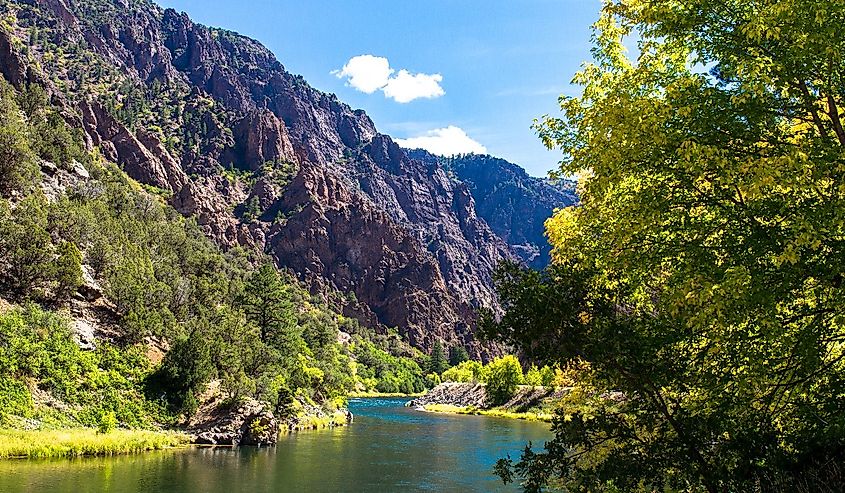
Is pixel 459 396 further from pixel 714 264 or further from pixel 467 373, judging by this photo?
pixel 714 264

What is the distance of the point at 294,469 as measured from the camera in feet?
111

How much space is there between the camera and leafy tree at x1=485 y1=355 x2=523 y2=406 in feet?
323

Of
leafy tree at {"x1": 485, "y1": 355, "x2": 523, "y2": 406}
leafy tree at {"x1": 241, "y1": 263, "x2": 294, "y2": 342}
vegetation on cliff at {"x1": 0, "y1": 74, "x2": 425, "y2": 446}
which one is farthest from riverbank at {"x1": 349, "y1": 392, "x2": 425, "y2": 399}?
leafy tree at {"x1": 241, "y1": 263, "x2": 294, "y2": 342}

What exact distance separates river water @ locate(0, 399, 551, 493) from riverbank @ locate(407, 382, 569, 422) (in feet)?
93.1

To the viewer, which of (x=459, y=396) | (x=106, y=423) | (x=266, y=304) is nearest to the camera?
(x=106, y=423)

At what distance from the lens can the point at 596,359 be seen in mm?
10633

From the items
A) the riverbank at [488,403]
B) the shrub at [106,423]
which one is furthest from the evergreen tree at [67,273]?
the riverbank at [488,403]

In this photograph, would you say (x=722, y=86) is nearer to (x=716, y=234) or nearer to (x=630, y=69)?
(x=716, y=234)

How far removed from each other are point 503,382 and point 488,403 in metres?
4.11

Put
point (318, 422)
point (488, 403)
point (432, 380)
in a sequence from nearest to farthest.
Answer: point (318, 422) → point (488, 403) → point (432, 380)

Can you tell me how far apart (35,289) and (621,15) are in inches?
1854

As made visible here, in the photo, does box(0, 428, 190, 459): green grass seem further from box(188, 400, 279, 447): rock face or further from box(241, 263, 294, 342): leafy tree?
box(241, 263, 294, 342): leafy tree

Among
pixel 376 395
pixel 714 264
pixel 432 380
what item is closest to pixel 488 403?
pixel 376 395

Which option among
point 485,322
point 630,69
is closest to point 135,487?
point 485,322
